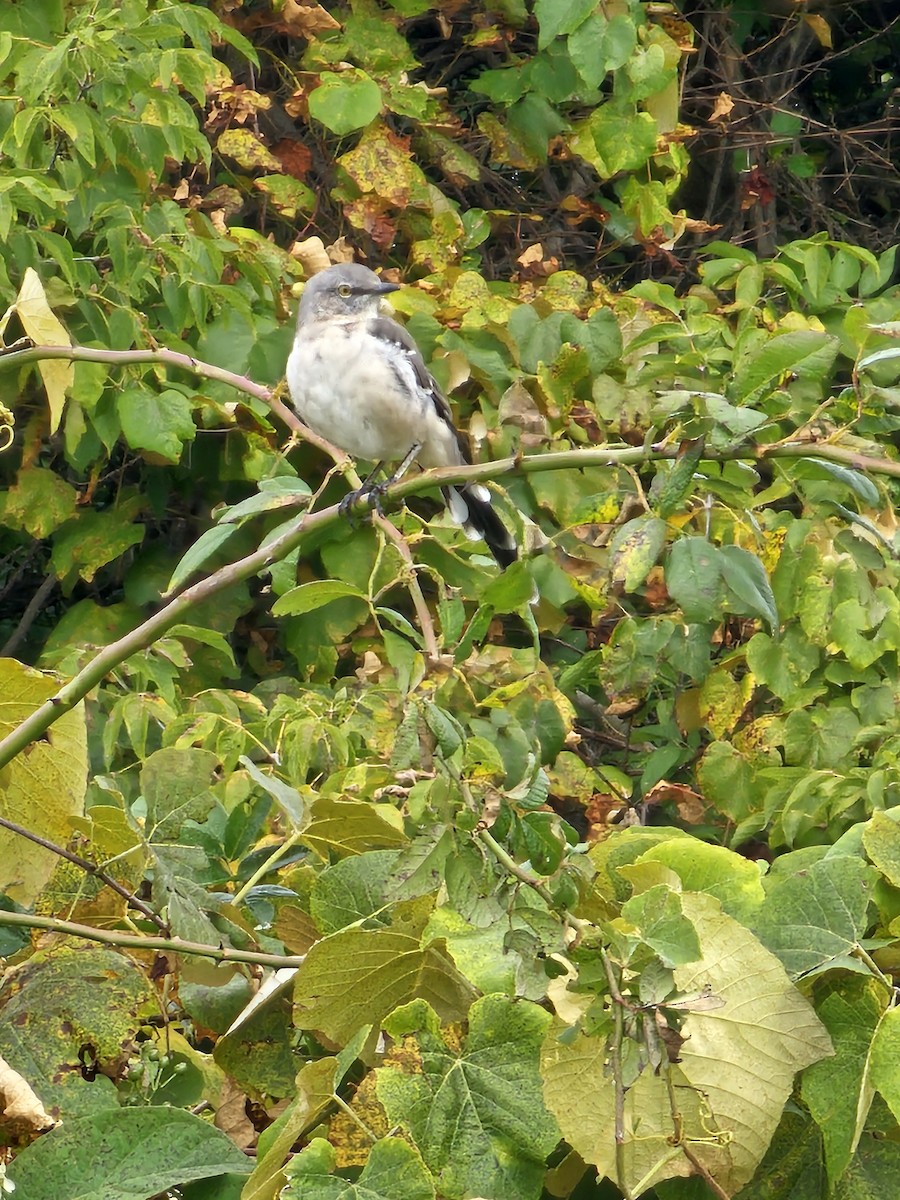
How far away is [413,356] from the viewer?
4320mm

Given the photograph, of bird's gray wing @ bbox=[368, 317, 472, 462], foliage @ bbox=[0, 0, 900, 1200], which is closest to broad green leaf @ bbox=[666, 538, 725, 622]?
foliage @ bbox=[0, 0, 900, 1200]

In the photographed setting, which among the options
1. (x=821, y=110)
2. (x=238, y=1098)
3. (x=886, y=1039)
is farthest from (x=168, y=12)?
(x=821, y=110)

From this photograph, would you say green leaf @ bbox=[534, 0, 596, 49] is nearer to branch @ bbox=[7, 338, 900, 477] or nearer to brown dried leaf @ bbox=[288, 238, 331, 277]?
brown dried leaf @ bbox=[288, 238, 331, 277]

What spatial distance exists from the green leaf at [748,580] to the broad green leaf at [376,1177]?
59cm

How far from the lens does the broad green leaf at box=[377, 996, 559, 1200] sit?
94 cm

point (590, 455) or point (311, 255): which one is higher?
point (590, 455)

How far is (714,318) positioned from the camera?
168 inches

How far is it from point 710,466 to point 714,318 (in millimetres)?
2973

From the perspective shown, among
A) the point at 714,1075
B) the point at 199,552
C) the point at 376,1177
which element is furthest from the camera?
the point at 199,552

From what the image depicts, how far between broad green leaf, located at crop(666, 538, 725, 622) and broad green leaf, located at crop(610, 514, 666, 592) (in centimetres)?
2

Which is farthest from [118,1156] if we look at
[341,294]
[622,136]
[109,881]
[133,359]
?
[622,136]

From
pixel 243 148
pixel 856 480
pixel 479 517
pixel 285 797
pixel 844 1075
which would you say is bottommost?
pixel 479 517

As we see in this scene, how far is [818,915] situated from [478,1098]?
27 cm

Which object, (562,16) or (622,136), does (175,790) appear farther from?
(622,136)
